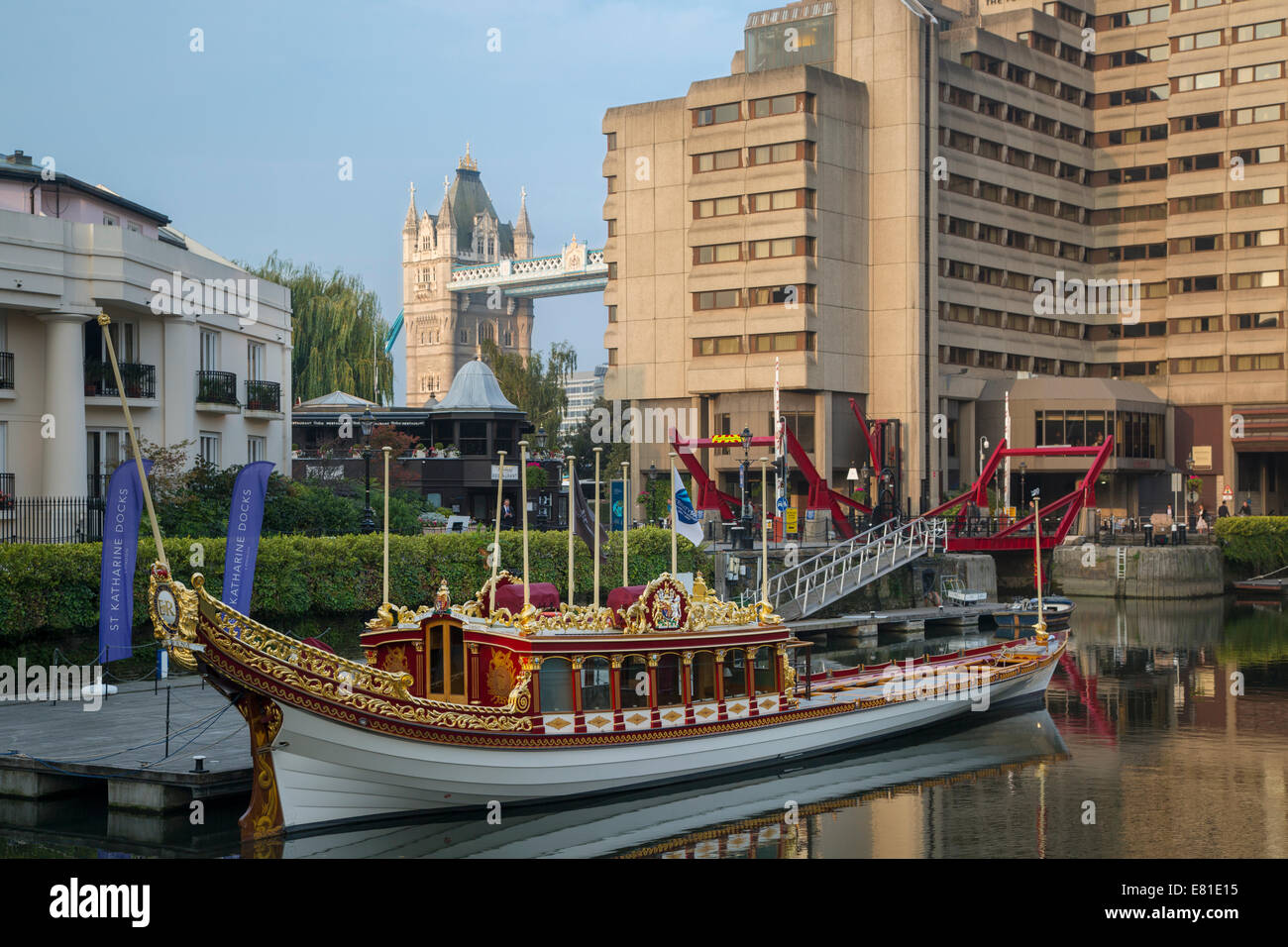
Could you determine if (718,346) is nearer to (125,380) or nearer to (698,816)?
(125,380)

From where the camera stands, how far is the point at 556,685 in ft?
86.3

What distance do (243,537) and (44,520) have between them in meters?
12.7

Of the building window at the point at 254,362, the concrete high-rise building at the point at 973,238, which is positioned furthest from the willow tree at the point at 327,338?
the building window at the point at 254,362

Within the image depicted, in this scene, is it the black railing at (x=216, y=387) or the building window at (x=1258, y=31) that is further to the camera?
the building window at (x=1258, y=31)

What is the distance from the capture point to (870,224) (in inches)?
3317

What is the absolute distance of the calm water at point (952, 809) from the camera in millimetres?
24453

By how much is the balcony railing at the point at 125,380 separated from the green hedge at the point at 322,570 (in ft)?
20.0

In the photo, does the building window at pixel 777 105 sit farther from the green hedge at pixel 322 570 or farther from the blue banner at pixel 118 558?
the blue banner at pixel 118 558

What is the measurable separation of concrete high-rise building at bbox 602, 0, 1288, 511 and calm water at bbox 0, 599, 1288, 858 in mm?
44732

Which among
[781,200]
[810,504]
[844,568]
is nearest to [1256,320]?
[781,200]

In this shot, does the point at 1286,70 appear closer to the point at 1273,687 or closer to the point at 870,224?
the point at 870,224
